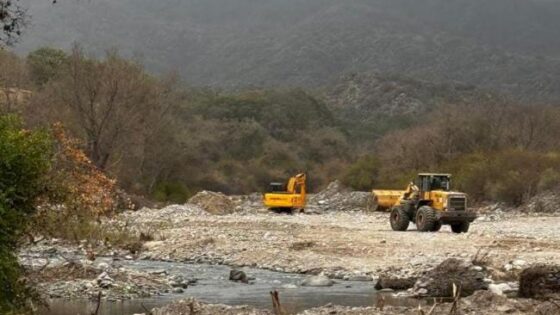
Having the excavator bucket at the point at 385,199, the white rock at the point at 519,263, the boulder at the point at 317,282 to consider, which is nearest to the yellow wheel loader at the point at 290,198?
the excavator bucket at the point at 385,199

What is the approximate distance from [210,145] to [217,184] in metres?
13.6

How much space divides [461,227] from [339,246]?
735cm

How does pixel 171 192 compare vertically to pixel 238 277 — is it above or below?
above

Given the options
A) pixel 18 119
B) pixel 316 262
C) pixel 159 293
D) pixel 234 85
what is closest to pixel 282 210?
pixel 316 262

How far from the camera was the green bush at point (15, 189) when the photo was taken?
13273mm

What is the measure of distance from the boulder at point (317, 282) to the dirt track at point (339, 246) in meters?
1.38

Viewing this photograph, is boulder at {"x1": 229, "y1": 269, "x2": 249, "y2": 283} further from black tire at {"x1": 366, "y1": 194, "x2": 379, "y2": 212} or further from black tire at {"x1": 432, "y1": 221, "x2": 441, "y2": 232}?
black tire at {"x1": 366, "y1": 194, "x2": 379, "y2": 212}

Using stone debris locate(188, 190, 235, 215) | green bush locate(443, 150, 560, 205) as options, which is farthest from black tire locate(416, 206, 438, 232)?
green bush locate(443, 150, 560, 205)

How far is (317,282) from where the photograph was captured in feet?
70.4

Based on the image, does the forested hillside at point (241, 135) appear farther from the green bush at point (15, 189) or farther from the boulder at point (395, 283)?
the green bush at point (15, 189)

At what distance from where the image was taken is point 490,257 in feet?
79.4

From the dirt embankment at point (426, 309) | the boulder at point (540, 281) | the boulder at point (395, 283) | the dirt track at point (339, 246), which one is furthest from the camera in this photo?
the dirt track at point (339, 246)

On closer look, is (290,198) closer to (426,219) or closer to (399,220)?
(399,220)

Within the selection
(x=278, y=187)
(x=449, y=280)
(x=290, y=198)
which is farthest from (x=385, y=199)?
(x=449, y=280)
